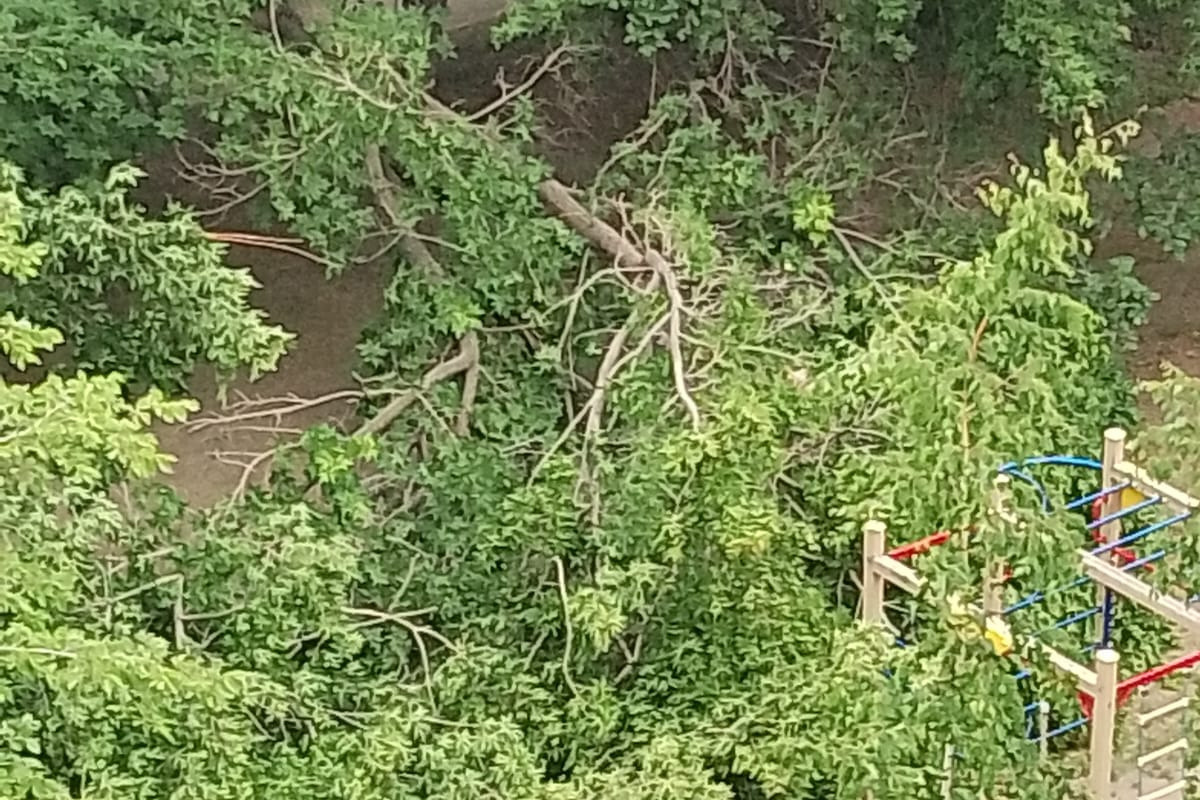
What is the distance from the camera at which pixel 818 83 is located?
707cm

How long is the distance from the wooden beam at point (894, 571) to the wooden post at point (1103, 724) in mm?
517

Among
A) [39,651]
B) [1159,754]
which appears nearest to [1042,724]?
[1159,754]

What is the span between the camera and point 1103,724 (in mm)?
4578

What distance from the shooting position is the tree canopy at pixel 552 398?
3.88 m

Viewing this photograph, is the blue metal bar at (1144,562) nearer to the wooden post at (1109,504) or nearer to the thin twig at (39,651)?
the wooden post at (1109,504)

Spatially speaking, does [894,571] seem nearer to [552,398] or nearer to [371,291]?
[552,398]

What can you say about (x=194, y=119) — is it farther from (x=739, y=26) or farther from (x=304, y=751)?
(x=304, y=751)

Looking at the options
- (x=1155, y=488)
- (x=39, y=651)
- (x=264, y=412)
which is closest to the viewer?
(x=39, y=651)

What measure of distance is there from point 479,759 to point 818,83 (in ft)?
10.6

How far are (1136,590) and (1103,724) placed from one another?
1.26ft

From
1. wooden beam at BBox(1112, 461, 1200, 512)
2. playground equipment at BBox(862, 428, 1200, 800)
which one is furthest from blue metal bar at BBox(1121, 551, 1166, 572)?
wooden beam at BBox(1112, 461, 1200, 512)

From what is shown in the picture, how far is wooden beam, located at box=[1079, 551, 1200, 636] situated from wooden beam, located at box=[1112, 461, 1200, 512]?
21 cm

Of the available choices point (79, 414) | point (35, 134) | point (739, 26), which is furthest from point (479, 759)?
point (739, 26)

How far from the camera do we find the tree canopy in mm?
3883
